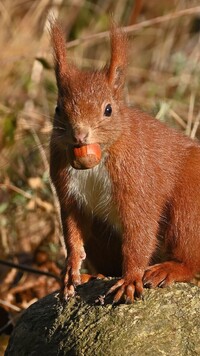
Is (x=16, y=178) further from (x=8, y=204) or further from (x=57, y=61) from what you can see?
(x=57, y=61)

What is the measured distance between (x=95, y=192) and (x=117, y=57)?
0.63 metres

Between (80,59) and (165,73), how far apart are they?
0.91 metres

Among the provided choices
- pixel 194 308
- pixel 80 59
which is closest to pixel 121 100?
pixel 194 308

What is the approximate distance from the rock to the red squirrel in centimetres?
9

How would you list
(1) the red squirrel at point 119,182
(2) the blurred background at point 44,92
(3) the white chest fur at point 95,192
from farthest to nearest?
(2) the blurred background at point 44,92, (3) the white chest fur at point 95,192, (1) the red squirrel at point 119,182

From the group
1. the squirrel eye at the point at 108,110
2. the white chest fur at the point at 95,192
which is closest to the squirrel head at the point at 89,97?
the squirrel eye at the point at 108,110

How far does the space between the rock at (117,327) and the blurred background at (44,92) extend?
1.38m

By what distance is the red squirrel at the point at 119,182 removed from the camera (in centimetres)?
377

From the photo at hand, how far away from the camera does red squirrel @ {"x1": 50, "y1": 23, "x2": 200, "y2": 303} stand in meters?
3.77

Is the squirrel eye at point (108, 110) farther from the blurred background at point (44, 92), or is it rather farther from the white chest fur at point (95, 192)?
the blurred background at point (44, 92)

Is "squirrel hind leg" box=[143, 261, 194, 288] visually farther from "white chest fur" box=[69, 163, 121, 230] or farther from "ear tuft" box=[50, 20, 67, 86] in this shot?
"ear tuft" box=[50, 20, 67, 86]

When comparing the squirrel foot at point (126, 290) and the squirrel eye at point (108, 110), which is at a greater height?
the squirrel eye at point (108, 110)

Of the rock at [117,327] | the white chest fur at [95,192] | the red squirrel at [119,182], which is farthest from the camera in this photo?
the white chest fur at [95,192]

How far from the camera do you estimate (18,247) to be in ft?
20.6
